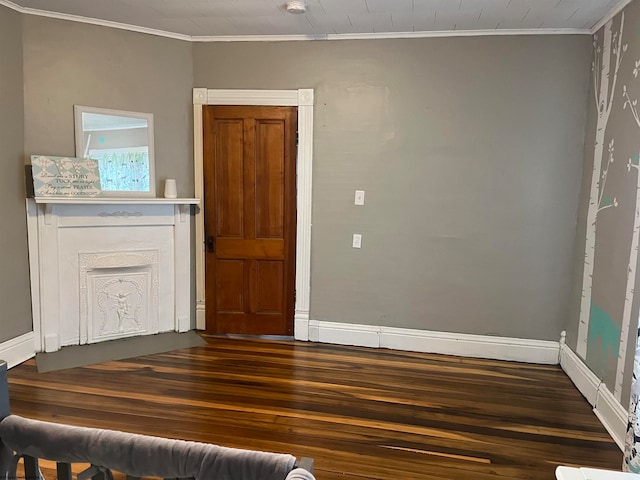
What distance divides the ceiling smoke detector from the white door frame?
2.61ft

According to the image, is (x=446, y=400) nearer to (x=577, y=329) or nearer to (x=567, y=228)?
(x=577, y=329)

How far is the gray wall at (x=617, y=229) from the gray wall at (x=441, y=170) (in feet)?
1.39

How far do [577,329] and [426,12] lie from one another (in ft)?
8.37

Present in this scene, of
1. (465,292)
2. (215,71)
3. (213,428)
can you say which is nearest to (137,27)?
(215,71)

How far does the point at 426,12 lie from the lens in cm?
326

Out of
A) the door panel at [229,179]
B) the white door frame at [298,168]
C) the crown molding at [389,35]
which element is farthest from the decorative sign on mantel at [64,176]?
the crown molding at [389,35]

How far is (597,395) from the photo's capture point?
2986mm

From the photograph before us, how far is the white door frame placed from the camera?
13.0 ft

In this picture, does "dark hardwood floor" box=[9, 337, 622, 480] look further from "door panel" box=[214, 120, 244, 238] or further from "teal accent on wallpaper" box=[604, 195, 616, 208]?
"teal accent on wallpaper" box=[604, 195, 616, 208]

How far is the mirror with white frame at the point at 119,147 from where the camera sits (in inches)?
148

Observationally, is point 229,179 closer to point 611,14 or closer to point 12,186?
point 12,186

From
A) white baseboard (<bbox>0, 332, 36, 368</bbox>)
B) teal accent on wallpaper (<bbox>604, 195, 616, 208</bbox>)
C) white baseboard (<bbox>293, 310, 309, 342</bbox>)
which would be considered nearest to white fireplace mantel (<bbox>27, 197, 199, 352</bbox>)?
white baseboard (<bbox>0, 332, 36, 368</bbox>)

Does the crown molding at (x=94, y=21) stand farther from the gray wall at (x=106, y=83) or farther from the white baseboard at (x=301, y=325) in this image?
the white baseboard at (x=301, y=325)

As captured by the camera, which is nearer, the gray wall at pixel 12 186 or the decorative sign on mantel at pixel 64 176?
the gray wall at pixel 12 186
